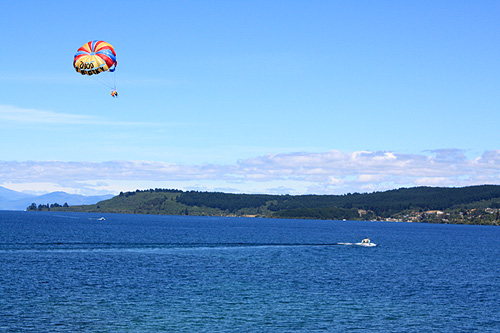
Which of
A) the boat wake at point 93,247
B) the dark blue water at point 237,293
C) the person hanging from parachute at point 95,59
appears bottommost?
the dark blue water at point 237,293

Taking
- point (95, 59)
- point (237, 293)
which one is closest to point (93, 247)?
point (95, 59)

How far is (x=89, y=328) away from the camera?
59.3 meters

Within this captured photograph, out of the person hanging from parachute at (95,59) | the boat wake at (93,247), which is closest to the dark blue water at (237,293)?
the boat wake at (93,247)

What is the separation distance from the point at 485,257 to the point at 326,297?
99.6m

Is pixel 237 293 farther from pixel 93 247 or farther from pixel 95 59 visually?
pixel 93 247

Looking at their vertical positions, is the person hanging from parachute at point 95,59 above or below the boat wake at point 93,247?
above

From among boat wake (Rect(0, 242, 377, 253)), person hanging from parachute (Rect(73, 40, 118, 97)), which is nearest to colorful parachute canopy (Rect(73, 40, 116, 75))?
person hanging from parachute (Rect(73, 40, 118, 97))

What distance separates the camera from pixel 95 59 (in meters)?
93.8

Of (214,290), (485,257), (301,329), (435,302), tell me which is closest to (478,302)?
(435,302)

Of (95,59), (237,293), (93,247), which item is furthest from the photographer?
(93,247)

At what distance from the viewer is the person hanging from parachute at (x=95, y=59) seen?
306ft

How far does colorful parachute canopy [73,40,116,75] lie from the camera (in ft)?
306

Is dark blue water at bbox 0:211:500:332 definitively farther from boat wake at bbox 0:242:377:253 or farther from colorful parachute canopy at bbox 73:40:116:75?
colorful parachute canopy at bbox 73:40:116:75

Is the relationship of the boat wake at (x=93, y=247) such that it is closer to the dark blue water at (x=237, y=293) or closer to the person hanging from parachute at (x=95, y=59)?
the dark blue water at (x=237, y=293)
